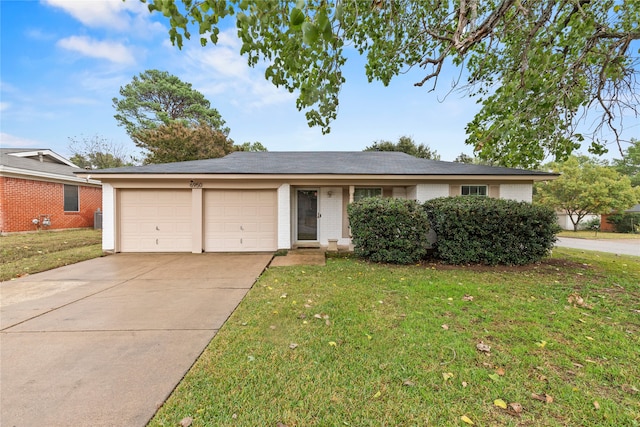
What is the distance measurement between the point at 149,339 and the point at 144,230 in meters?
6.67

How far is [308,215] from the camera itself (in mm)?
9305

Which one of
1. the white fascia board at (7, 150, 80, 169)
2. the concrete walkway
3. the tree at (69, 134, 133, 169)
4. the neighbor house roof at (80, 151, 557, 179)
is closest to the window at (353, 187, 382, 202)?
the neighbor house roof at (80, 151, 557, 179)

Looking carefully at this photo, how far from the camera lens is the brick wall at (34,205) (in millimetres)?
11211

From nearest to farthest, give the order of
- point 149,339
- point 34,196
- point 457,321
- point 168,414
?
point 168,414, point 149,339, point 457,321, point 34,196

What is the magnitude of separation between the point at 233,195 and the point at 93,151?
87.4 ft

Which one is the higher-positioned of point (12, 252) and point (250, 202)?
point (250, 202)

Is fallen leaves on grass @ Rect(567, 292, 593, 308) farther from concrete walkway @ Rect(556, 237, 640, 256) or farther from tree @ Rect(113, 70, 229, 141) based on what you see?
tree @ Rect(113, 70, 229, 141)

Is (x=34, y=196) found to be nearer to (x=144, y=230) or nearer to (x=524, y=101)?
(x=144, y=230)

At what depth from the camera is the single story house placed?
8.01 m

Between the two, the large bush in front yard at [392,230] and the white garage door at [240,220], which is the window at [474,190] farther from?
the white garage door at [240,220]

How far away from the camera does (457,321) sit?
3338 millimetres

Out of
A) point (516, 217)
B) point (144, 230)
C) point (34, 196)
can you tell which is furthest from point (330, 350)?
point (34, 196)

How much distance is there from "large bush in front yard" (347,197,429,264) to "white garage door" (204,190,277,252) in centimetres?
328

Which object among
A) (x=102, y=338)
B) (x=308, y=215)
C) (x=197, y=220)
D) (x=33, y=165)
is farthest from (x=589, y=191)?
(x=33, y=165)
